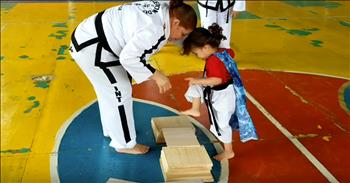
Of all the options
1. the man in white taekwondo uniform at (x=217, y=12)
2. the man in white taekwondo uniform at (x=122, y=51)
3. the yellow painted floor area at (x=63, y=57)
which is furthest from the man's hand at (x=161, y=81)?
the man in white taekwondo uniform at (x=217, y=12)

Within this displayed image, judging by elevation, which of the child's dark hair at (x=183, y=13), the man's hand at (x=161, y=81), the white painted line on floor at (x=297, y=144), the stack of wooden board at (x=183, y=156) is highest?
the child's dark hair at (x=183, y=13)

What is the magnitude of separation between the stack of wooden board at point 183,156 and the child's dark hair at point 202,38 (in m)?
0.77

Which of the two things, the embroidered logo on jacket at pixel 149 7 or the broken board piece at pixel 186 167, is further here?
the broken board piece at pixel 186 167

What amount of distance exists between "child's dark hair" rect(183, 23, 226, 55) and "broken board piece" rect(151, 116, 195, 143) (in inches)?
36.2

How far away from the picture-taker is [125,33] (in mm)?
2770

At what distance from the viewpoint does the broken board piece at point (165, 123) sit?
3435mm

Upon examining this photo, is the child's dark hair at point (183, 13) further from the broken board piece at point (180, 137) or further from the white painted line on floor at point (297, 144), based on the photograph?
the white painted line on floor at point (297, 144)

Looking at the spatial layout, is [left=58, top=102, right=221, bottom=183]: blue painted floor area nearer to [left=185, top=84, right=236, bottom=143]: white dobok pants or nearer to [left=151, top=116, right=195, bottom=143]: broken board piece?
[left=151, top=116, right=195, bottom=143]: broken board piece

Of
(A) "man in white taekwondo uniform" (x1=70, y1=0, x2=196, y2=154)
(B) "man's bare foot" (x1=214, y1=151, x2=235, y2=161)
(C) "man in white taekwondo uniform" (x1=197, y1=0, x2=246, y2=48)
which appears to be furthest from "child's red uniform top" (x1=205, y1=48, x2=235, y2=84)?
(C) "man in white taekwondo uniform" (x1=197, y1=0, x2=246, y2=48)

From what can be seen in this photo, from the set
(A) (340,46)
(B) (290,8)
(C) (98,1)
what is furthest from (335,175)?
(C) (98,1)

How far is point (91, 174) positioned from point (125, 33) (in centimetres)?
108

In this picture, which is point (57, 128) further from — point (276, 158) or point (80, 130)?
point (276, 158)

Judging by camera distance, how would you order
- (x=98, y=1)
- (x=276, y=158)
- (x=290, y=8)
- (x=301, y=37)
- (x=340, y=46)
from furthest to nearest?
(x=98, y=1)
(x=290, y=8)
(x=301, y=37)
(x=340, y=46)
(x=276, y=158)

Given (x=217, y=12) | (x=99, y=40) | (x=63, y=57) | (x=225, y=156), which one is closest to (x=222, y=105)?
(x=225, y=156)
